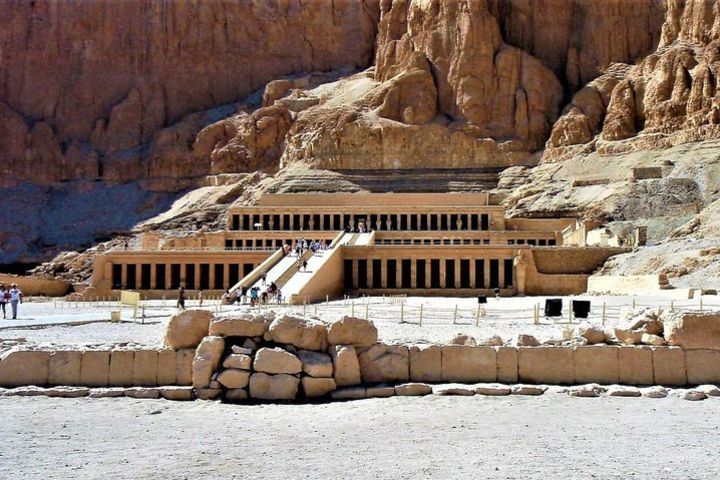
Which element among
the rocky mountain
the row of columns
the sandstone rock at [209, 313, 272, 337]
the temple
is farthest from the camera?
the rocky mountain

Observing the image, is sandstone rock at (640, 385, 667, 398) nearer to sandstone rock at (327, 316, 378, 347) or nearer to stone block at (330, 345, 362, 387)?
sandstone rock at (327, 316, 378, 347)

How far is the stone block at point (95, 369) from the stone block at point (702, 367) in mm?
10958

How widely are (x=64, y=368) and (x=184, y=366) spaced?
2.31 m

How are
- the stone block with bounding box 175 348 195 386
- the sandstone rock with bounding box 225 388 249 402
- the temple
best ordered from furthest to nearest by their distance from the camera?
1. the temple
2. the stone block with bounding box 175 348 195 386
3. the sandstone rock with bounding box 225 388 249 402

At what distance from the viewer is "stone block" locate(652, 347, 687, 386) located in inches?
589

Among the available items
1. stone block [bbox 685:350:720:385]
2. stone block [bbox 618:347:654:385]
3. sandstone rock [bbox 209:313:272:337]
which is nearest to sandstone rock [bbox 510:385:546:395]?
stone block [bbox 618:347:654:385]

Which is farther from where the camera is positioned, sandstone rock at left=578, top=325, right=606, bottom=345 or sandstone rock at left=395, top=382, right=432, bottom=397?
sandstone rock at left=578, top=325, right=606, bottom=345

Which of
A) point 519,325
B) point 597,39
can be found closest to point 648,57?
point 597,39

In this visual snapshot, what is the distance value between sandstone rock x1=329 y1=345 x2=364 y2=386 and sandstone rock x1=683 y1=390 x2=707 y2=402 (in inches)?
228

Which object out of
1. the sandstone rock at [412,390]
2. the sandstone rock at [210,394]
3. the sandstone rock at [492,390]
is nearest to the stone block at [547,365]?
the sandstone rock at [492,390]

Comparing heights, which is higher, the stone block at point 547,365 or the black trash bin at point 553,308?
the black trash bin at point 553,308

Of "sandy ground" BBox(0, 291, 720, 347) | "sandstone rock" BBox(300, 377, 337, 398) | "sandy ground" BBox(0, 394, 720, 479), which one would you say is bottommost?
"sandy ground" BBox(0, 394, 720, 479)

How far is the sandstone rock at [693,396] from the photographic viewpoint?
45.8 ft

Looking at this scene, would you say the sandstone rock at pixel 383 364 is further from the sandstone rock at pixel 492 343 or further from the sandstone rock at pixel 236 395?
the sandstone rock at pixel 236 395
